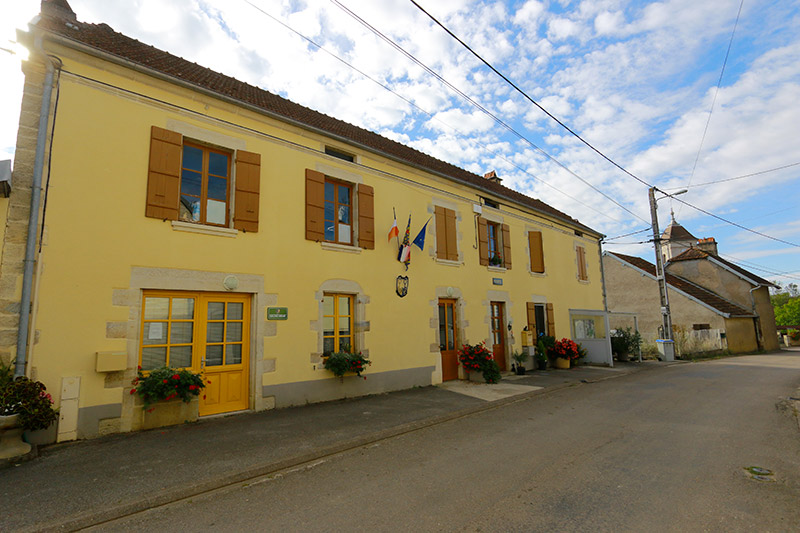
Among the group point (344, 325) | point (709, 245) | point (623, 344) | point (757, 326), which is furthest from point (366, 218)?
point (709, 245)

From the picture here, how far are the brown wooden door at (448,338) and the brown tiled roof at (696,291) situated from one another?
18807 millimetres

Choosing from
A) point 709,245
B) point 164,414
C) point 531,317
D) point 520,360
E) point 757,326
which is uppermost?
point 709,245

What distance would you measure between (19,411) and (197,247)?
305 cm

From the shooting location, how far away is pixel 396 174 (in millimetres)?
10141

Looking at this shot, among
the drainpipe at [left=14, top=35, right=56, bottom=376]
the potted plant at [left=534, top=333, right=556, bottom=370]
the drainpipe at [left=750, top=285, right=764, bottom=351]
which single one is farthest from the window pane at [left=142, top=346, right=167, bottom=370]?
the drainpipe at [left=750, top=285, right=764, bottom=351]

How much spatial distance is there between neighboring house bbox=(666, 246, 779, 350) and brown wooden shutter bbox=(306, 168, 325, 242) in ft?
96.4

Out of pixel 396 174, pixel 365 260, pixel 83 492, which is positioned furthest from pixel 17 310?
pixel 396 174

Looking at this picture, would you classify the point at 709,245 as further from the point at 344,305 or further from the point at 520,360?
the point at 344,305

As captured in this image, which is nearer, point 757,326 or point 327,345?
point 327,345

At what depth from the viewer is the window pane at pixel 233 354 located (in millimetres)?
6975

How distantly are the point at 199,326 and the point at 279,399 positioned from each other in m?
1.91

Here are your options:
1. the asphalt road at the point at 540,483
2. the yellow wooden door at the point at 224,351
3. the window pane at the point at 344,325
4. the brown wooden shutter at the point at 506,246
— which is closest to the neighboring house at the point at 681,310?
the brown wooden shutter at the point at 506,246

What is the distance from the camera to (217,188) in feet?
24.0

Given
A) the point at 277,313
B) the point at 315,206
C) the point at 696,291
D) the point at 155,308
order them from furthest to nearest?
the point at 696,291
the point at 315,206
the point at 277,313
the point at 155,308
